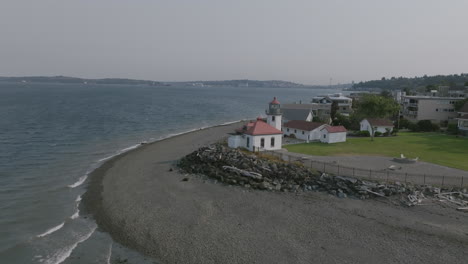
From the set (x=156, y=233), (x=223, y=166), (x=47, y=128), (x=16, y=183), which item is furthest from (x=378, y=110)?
(x=47, y=128)

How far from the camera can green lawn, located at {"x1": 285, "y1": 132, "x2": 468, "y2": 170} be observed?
106 feet

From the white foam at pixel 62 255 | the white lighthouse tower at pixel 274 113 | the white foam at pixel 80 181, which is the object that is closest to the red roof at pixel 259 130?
the white lighthouse tower at pixel 274 113

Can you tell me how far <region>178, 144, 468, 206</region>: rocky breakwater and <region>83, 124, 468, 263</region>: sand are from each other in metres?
Result: 1.02

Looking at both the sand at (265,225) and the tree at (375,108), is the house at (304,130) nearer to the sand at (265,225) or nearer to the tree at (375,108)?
the tree at (375,108)

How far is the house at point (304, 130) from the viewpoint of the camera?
1686 inches

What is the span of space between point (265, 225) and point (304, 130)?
1035 inches

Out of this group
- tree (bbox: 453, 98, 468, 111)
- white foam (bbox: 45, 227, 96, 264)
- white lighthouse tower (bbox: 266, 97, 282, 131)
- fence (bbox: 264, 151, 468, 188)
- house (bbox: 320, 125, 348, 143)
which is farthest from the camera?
tree (bbox: 453, 98, 468, 111)

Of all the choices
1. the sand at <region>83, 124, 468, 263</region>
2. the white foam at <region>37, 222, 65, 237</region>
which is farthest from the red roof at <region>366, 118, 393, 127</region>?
the white foam at <region>37, 222, 65, 237</region>

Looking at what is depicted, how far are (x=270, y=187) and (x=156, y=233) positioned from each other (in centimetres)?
982

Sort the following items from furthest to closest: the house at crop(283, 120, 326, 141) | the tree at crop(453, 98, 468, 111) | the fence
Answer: the tree at crop(453, 98, 468, 111)
the house at crop(283, 120, 326, 141)
the fence

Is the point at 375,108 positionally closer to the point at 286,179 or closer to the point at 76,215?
the point at 286,179

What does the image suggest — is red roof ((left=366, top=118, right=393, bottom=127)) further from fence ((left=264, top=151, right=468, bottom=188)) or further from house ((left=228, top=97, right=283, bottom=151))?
fence ((left=264, top=151, right=468, bottom=188))

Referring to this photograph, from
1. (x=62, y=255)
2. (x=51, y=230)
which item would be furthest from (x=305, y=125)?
(x=62, y=255)

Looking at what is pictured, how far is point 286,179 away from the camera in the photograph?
25875mm
